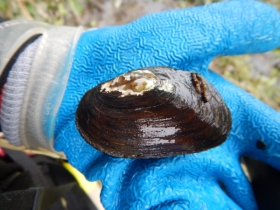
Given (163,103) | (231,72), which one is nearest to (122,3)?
(231,72)

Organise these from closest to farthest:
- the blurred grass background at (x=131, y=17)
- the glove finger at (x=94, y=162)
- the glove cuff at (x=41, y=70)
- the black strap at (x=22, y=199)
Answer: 1. the black strap at (x=22, y=199)
2. the glove finger at (x=94, y=162)
3. the glove cuff at (x=41, y=70)
4. the blurred grass background at (x=131, y=17)

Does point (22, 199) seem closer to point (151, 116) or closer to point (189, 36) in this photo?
point (151, 116)

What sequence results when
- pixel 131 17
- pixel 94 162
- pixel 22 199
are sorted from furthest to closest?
pixel 131 17 < pixel 94 162 < pixel 22 199

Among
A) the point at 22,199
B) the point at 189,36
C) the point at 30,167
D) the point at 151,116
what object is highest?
the point at 189,36

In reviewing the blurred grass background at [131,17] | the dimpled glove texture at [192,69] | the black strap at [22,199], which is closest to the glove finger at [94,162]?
the dimpled glove texture at [192,69]

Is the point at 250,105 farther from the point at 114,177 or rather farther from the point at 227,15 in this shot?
the point at 114,177

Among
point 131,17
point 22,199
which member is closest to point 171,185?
point 22,199

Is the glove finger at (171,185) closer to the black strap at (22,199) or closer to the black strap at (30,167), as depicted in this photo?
the black strap at (22,199)
